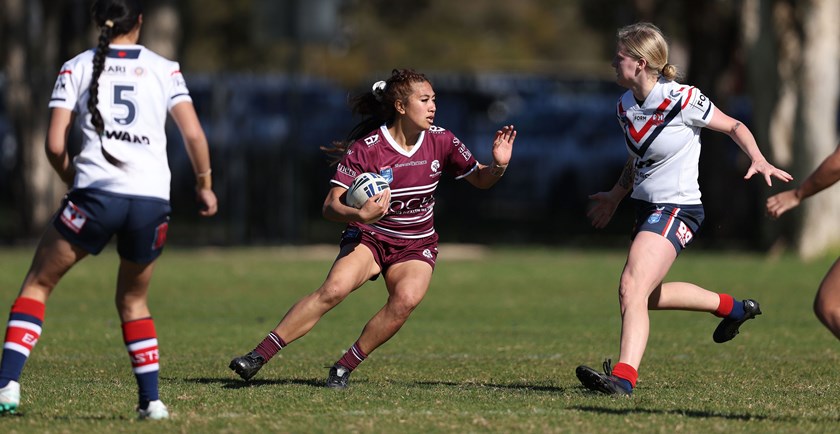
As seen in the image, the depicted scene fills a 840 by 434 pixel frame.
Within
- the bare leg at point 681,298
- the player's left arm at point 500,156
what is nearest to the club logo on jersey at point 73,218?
the player's left arm at point 500,156

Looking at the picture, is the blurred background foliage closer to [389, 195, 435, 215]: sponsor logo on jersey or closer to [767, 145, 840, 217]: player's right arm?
[389, 195, 435, 215]: sponsor logo on jersey

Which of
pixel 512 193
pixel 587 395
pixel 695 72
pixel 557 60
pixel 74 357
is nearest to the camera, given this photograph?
pixel 587 395

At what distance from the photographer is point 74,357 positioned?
10555mm

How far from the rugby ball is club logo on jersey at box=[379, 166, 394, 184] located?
20 centimetres

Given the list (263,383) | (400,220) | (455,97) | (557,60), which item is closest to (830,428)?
(400,220)

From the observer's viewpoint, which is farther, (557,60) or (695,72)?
(557,60)

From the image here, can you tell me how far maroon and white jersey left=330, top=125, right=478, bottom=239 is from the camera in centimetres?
862

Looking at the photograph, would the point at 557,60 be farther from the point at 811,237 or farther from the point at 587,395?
the point at 587,395

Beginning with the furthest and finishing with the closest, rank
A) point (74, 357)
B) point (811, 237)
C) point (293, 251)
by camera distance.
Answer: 1. point (293, 251)
2. point (811, 237)
3. point (74, 357)

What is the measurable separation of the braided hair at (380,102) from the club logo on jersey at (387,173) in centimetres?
30

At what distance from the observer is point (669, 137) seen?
8430mm

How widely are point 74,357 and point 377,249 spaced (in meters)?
2.99

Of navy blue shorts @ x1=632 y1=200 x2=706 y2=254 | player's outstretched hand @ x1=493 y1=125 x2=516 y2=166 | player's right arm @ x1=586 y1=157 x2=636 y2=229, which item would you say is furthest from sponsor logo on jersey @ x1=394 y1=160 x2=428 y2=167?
navy blue shorts @ x1=632 y1=200 x2=706 y2=254

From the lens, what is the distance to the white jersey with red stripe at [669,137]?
8398 millimetres
